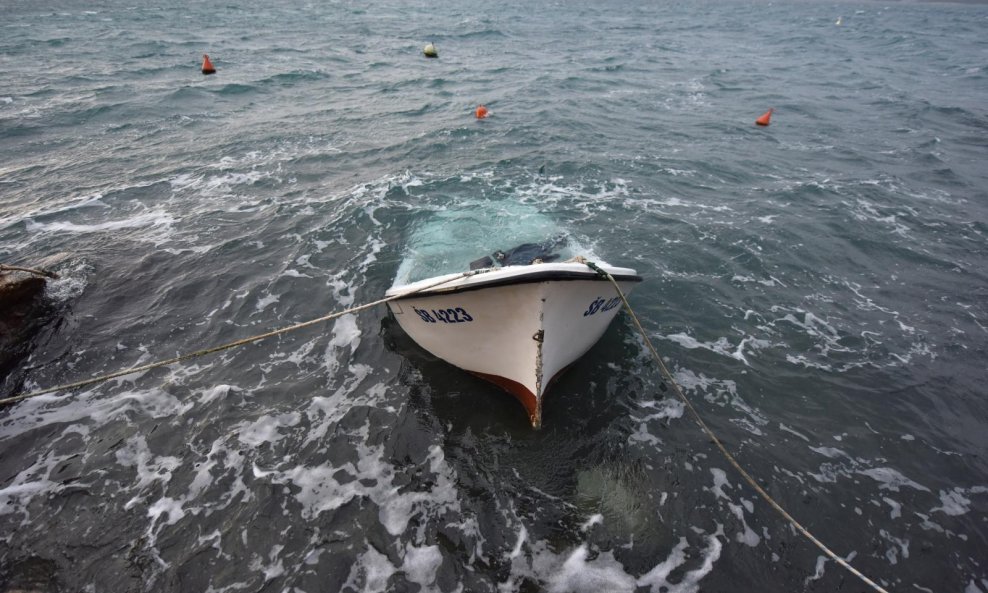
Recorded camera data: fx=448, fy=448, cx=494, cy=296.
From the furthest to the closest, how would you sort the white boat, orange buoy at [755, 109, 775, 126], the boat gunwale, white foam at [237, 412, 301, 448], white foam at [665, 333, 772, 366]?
1. orange buoy at [755, 109, 775, 126]
2. white foam at [665, 333, 772, 366]
3. white foam at [237, 412, 301, 448]
4. the white boat
5. the boat gunwale

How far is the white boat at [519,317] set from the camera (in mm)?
5891

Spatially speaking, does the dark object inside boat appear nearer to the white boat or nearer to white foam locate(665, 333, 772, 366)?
the white boat

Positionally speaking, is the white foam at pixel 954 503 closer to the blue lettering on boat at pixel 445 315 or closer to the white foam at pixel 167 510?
the blue lettering on boat at pixel 445 315

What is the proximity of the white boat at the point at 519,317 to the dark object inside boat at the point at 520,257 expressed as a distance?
1470mm

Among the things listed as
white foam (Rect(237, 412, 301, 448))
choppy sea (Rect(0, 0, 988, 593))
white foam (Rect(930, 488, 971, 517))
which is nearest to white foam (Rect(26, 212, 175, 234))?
choppy sea (Rect(0, 0, 988, 593))

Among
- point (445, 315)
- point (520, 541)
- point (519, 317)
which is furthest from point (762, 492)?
point (445, 315)

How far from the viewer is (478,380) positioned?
7.63 metres

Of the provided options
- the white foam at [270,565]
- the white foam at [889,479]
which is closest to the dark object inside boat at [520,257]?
the white foam at [270,565]

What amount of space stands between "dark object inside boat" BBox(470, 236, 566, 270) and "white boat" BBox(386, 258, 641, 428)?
1.47m

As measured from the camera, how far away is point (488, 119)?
2084 cm

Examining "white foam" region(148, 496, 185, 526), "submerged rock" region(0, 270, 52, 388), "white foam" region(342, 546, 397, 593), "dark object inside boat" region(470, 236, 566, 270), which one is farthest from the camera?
"dark object inside boat" region(470, 236, 566, 270)

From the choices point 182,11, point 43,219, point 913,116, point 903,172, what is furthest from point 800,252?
point 182,11

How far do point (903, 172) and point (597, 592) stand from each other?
18737mm

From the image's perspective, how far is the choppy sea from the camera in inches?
217
